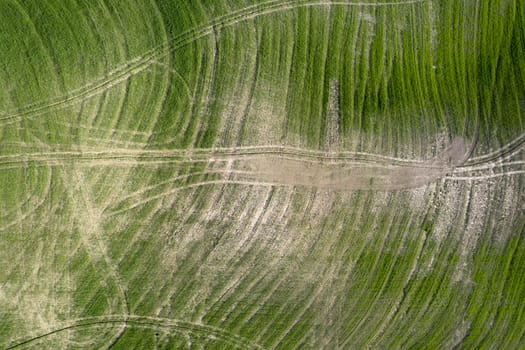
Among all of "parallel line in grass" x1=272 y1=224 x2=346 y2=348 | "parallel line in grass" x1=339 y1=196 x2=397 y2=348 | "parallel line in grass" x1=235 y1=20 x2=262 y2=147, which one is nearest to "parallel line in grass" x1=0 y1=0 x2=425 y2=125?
"parallel line in grass" x1=235 y1=20 x2=262 y2=147

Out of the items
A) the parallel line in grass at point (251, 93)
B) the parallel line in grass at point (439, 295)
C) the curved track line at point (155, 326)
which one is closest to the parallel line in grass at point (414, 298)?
the parallel line in grass at point (439, 295)

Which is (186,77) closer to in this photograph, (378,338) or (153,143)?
(153,143)

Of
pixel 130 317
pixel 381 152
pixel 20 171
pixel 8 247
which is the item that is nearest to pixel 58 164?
pixel 20 171

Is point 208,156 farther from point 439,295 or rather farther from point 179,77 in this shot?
point 439,295

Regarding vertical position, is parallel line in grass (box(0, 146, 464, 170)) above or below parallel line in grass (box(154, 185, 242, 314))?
above

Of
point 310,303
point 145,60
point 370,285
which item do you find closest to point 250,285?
point 310,303

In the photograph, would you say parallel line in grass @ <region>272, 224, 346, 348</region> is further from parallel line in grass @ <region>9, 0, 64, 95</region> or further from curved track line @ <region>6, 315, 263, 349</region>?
parallel line in grass @ <region>9, 0, 64, 95</region>
